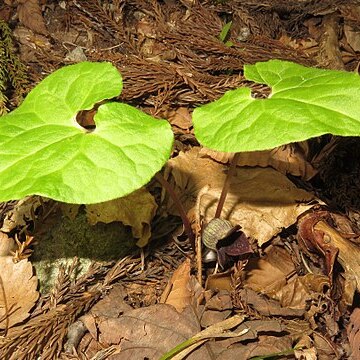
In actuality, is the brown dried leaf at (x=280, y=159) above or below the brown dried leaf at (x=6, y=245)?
above

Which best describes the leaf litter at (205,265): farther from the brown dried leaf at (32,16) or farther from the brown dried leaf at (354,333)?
the brown dried leaf at (32,16)

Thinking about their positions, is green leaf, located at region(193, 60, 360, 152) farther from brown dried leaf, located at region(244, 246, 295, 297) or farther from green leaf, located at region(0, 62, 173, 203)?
brown dried leaf, located at region(244, 246, 295, 297)

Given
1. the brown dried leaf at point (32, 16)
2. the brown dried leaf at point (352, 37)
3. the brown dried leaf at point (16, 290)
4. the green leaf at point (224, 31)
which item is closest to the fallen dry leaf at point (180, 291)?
the brown dried leaf at point (16, 290)

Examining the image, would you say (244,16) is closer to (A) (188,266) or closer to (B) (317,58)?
(B) (317,58)

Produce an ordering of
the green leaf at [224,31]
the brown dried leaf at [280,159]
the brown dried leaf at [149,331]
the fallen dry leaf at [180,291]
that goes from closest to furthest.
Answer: the brown dried leaf at [149,331] < the fallen dry leaf at [180,291] < the brown dried leaf at [280,159] < the green leaf at [224,31]

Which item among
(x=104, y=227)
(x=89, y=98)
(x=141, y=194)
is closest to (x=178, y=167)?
(x=141, y=194)
